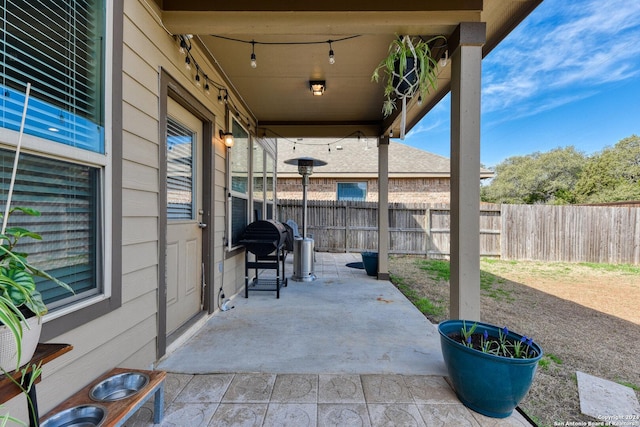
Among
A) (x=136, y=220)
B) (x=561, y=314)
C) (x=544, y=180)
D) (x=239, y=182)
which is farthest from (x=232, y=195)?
(x=544, y=180)

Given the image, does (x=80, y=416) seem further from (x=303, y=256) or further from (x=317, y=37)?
(x=303, y=256)

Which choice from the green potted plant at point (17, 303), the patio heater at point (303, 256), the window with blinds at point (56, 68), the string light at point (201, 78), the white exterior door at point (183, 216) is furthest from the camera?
the patio heater at point (303, 256)

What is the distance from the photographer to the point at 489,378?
1.58 m

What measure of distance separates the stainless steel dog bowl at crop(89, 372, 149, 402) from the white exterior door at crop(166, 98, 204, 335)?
0.91 meters

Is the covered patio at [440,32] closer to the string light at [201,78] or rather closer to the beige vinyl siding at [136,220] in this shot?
the string light at [201,78]

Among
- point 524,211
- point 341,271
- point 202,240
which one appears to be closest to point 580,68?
point 524,211

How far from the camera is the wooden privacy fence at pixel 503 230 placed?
7086 mm

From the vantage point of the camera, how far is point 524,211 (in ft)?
25.3

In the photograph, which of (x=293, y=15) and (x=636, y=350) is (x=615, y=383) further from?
(x=293, y=15)

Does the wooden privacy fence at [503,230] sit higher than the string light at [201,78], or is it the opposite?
the string light at [201,78]

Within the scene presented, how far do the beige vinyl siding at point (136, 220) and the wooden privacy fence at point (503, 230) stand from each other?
273 inches

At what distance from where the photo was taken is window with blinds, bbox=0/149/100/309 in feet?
3.96

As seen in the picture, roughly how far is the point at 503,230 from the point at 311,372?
7.67 metres

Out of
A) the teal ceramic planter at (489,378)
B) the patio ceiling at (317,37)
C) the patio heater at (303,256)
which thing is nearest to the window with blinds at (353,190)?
the patio heater at (303,256)
